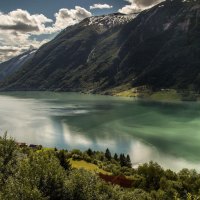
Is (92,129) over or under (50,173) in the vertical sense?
under

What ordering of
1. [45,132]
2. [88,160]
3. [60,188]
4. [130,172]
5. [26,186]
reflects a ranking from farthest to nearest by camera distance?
[45,132] < [88,160] < [130,172] < [60,188] < [26,186]

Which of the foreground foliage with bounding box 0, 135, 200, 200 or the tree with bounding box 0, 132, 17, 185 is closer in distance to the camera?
the foreground foliage with bounding box 0, 135, 200, 200

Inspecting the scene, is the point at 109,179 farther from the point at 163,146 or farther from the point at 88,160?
the point at 163,146

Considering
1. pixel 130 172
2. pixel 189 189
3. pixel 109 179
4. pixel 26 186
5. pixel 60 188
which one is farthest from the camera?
pixel 130 172

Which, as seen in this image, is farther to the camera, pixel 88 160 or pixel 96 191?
pixel 88 160

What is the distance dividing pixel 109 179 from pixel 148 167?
8789 millimetres

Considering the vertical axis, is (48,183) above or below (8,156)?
above

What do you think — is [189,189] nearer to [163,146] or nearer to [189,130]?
[163,146]

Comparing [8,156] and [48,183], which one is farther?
[8,156]

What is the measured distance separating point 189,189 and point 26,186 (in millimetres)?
42203

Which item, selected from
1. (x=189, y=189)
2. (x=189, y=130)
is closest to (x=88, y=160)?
(x=189, y=189)

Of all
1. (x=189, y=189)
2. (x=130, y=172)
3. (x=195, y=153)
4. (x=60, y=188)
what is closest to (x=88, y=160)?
(x=130, y=172)

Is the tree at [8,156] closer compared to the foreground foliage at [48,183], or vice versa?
the foreground foliage at [48,183]

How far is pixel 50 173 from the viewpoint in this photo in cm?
4341
